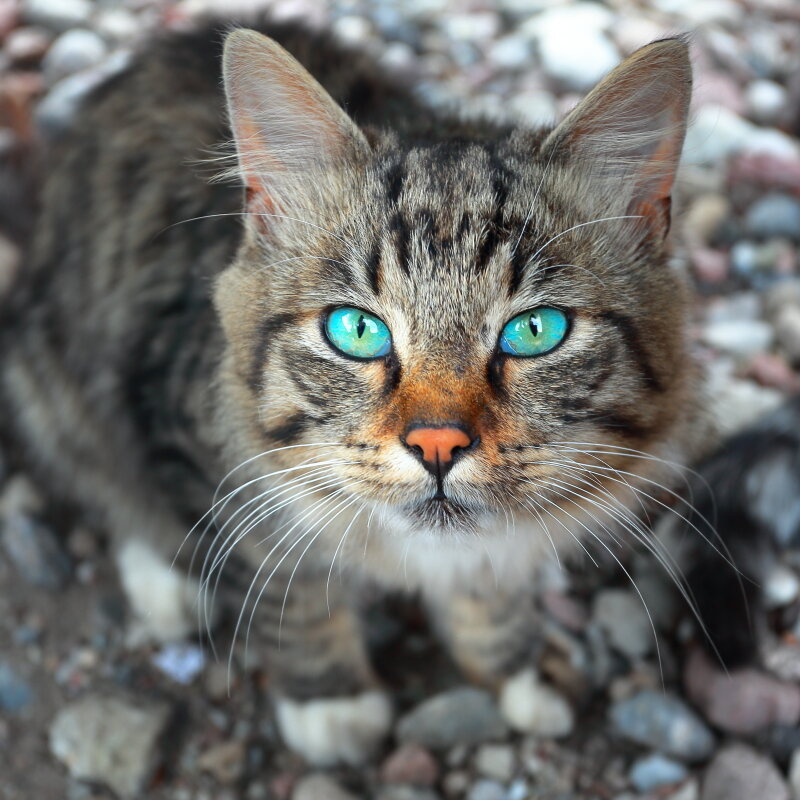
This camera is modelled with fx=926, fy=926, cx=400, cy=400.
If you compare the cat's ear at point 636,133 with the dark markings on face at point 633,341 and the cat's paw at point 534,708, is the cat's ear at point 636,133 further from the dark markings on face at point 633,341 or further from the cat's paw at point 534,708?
the cat's paw at point 534,708

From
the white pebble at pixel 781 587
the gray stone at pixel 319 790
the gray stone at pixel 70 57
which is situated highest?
the gray stone at pixel 70 57

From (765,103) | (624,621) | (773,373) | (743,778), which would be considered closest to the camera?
(743,778)

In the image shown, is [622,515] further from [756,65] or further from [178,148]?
[756,65]

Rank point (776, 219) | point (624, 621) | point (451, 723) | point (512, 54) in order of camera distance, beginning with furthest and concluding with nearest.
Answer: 1. point (512, 54)
2. point (776, 219)
3. point (624, 621)
4. point (451, 723)

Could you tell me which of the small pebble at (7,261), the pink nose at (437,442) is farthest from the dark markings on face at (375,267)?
the small pebble at (7,261)

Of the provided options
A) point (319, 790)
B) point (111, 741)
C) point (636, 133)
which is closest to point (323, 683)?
point (319, 790)

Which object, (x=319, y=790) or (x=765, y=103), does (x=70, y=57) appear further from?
(x=319, y=790)
